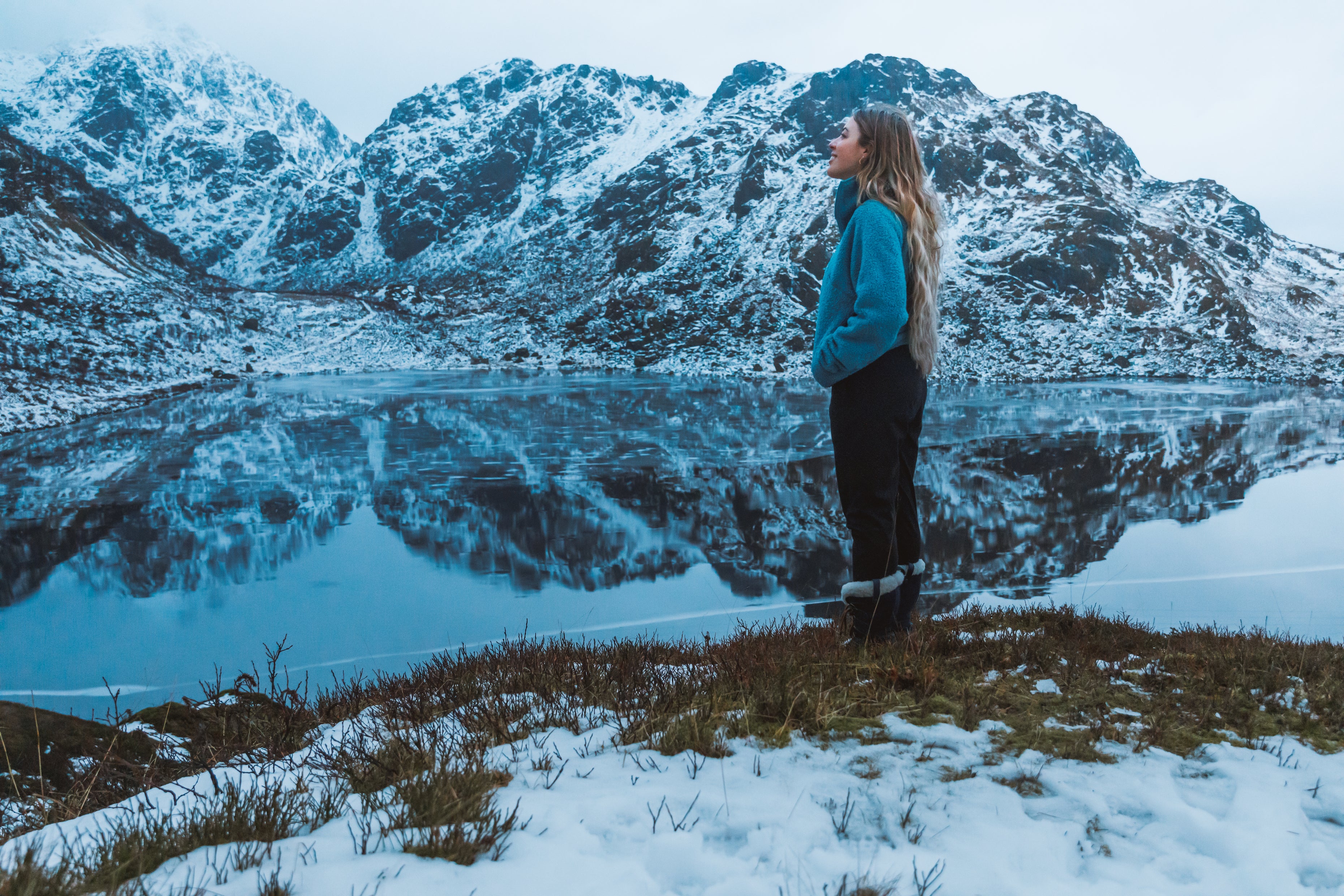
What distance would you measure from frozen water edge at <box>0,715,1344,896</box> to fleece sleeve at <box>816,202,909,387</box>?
1.48m

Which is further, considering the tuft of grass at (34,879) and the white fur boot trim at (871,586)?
the white fur boot trim at (871,586)

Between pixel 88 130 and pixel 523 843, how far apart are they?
9020 inches

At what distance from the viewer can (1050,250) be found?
66875 millimetres

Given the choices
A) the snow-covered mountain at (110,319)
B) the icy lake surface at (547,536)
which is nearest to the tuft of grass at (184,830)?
the icy lake surface at (547,536)

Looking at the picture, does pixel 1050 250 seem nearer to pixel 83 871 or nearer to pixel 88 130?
pixel 83 871

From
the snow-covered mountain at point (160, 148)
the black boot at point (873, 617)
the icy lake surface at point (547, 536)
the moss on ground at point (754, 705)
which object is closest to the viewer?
the moss on ground at point (754, 705)

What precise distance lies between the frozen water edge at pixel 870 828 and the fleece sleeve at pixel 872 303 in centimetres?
148

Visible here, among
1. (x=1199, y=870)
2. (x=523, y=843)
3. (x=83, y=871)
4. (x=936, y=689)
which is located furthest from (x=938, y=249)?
(x=83, y=871)

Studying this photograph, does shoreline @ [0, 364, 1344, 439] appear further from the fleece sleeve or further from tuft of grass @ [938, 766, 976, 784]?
tuft of grass @ [938, 766, 976, 784]

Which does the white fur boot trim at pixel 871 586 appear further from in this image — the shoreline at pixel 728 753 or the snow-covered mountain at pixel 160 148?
the snow-covered mountain at pixel 160 148

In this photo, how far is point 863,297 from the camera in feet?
9.93

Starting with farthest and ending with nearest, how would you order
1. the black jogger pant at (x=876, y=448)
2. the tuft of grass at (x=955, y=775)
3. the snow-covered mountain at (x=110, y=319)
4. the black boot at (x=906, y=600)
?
the snow-covered mountain at (x=110, y=319) < the black boot at (x=906, y=600) < the black jogger pant at (x=876, y=448) < the tuft of grass at (x=955, y=775)

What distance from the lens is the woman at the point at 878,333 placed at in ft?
10.0

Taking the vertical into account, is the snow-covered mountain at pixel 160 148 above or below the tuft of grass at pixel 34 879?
above
